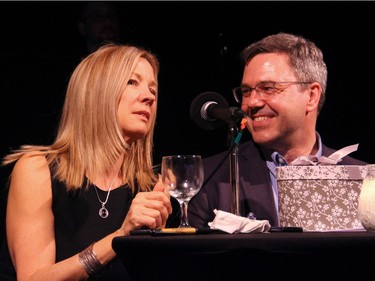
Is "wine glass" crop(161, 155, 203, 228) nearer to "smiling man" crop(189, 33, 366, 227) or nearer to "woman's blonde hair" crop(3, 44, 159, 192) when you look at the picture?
"woman's blonde hair" crop(3, 44, 159, 192)

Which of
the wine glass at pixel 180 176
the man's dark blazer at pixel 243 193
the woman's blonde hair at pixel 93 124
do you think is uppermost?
the woman's blonde hair at pixel 93 124

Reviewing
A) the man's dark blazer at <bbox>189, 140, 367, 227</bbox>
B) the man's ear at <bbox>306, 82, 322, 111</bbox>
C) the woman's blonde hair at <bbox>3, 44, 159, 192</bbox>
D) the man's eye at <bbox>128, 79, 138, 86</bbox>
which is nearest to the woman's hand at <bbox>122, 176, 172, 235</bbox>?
the woman's blonde hair at <bbox>3, 44, 159, 192</bbox>

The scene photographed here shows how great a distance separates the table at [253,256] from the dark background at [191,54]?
2.06m

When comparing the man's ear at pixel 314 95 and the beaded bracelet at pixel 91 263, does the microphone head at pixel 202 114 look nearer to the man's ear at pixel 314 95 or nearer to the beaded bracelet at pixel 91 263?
the beaded bracelet at pixel 91 263

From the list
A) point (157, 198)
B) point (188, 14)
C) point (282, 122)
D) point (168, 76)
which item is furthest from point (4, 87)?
point (157, 198)

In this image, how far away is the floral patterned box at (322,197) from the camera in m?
1.85

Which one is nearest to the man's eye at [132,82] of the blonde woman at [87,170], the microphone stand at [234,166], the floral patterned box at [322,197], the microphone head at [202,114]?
the blonde woman at [87,170]

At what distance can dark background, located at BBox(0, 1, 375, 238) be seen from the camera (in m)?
3.72

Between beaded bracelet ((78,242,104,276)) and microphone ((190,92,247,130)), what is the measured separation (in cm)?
54

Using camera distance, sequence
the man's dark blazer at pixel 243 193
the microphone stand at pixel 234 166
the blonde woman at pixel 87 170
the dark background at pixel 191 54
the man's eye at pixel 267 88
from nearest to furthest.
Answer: the microphone stand at pixel 234 166 < the blonde woman at pixel 87 170 < the man's dark blazer at pixel 243 193 < the man's eye at pixel 267 88 < the dark background at pixel 191 54

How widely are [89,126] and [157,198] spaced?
→ 68cm

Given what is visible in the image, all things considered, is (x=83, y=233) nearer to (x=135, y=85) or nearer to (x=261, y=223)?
(x=135, y=85)

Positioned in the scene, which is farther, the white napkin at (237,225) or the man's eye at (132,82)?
the man's eye at (132,82)

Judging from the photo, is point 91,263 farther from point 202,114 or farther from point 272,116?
point 272,116
